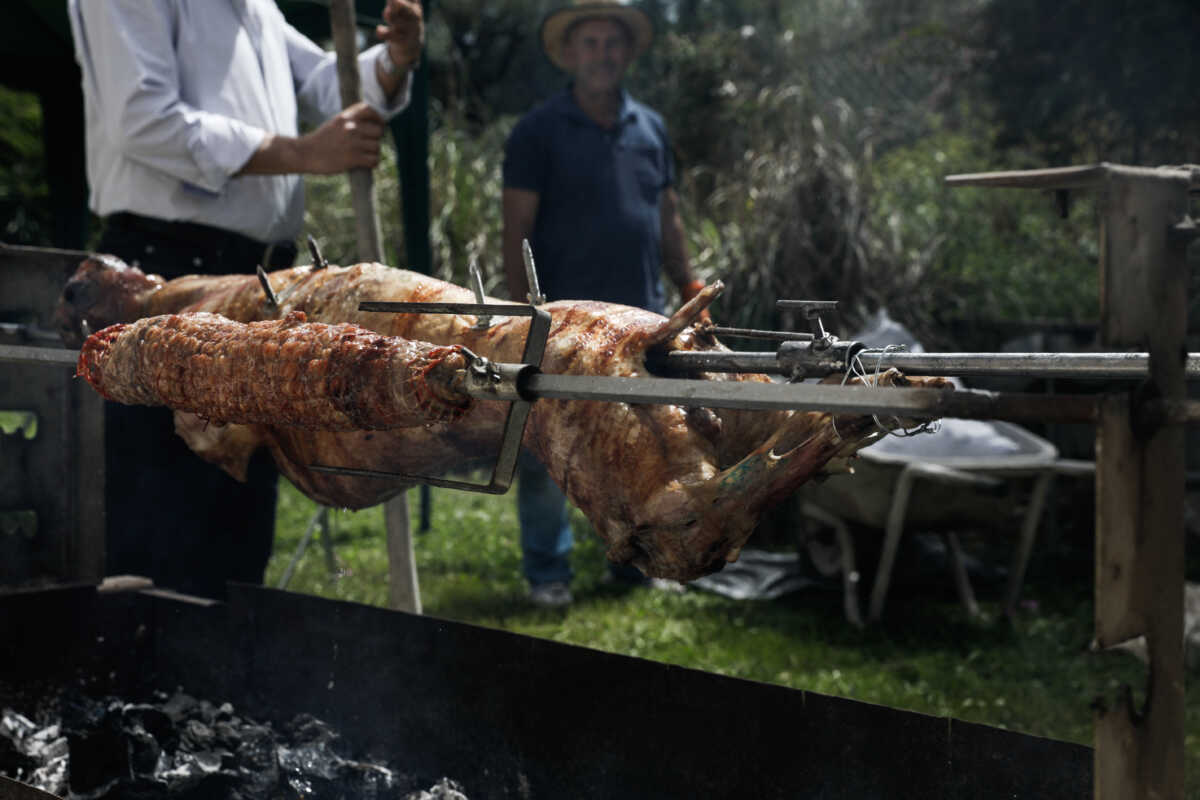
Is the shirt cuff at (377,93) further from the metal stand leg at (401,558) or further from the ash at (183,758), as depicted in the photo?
the ash at (183,758)

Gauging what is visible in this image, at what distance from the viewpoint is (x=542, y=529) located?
4.96 metres

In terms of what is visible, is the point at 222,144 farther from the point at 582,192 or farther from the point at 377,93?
the point at 582,192

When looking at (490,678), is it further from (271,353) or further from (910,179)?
(910,179)

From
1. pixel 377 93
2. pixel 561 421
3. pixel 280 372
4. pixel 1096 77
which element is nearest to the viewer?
pixel 280 372

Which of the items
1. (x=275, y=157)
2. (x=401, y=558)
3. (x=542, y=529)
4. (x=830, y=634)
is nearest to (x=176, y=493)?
(x=401, y=558)

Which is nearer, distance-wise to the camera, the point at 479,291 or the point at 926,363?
the point at 926,363

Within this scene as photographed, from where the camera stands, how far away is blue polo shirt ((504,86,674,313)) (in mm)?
4730

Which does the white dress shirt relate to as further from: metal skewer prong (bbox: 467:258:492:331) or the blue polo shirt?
the blue polo shirt

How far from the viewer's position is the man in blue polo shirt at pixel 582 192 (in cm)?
473

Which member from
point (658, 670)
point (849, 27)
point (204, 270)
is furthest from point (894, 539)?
point (849, 27)

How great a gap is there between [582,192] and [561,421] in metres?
2.95

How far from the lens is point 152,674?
113 inches

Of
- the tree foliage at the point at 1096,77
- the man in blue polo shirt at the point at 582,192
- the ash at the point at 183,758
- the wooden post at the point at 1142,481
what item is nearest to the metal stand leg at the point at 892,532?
the man in blue polo shirt at the point at 582,192

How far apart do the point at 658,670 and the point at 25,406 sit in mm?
1913
